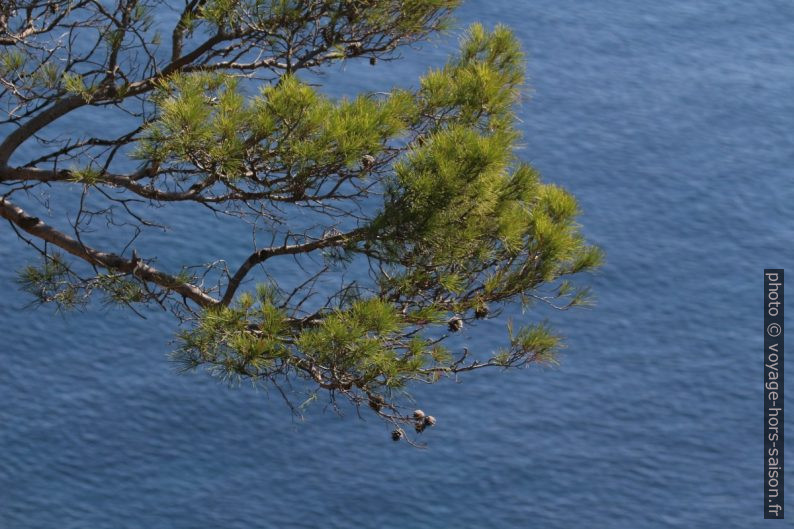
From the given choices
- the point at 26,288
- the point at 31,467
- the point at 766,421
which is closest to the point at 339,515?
the point at 31,467

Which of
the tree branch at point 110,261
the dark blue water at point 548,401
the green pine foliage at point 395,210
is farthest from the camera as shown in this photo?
the dark blue water at point 548,401

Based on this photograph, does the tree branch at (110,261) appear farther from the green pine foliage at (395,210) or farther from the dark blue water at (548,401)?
the dark blue water at (548,401)

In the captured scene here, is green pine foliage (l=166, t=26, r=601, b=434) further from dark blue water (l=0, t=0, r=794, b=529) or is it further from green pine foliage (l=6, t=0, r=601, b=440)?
dark blue water (l=0, t=0, r=794, b=529)

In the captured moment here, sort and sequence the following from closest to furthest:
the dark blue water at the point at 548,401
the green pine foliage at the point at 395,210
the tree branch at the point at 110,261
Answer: the green pine foliage at the point at 395,210 → the tree branch at the point at 110,261 → the dark blue water at the point at 548,401

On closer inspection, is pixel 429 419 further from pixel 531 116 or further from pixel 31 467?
pixel 531 116

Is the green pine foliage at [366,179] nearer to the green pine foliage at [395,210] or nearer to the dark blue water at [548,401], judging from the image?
the green pine foliage at [395,210]

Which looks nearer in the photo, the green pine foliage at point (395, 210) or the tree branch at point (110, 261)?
the green pine foliage at point (395, 210)

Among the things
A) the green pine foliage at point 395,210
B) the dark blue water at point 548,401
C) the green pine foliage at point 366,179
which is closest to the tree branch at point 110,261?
the green pine foliage at point 366,179

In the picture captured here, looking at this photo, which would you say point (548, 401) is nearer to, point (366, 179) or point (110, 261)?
point (110, 261)
